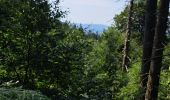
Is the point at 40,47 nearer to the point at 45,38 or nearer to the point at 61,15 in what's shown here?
the point at 45,38

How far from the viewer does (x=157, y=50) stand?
514 inches

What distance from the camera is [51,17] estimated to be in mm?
18984

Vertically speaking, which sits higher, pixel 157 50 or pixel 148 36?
pixel 148 36

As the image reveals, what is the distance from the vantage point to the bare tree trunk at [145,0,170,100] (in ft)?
42.5

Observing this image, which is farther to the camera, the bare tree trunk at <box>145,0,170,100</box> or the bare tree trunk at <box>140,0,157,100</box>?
the bare tree trunk at <box>140,0,157,100</box>

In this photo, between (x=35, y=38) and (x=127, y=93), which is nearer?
(x=35, y=38)

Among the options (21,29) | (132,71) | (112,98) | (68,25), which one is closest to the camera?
(21,29)

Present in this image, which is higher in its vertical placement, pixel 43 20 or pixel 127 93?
pixel 43 20

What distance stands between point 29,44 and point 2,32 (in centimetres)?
137

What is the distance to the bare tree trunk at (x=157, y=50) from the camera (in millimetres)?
12945

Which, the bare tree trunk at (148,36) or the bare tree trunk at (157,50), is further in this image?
the bare tree trunk at (148,36)

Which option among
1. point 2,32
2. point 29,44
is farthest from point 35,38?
point 2,32

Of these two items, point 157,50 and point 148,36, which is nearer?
point 157,50

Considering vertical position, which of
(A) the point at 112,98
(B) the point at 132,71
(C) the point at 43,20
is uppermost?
(C) the point at 43,20
